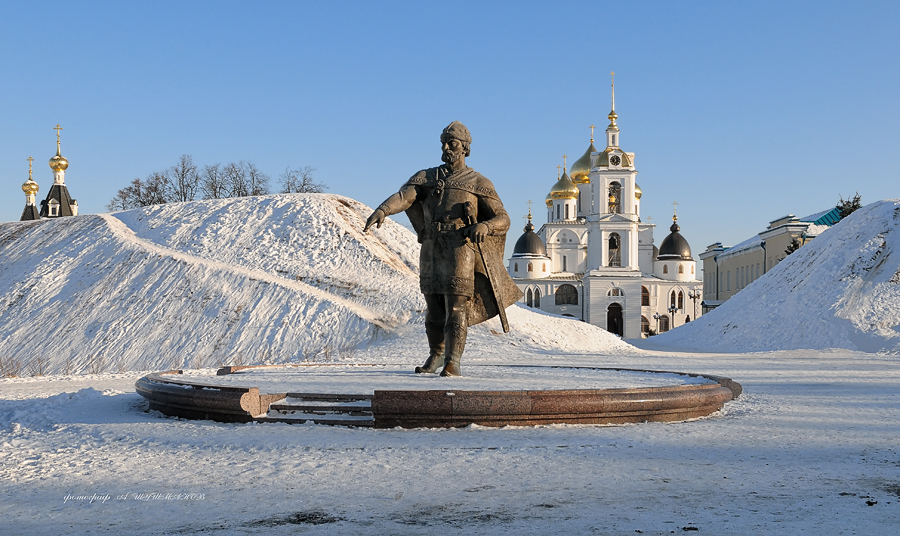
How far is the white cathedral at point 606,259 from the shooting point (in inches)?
2569

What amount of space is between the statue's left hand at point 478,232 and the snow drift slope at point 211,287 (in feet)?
42.7

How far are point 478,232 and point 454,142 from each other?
1.23m

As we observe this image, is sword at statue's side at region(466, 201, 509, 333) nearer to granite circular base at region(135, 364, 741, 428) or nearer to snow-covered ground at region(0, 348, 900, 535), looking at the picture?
granite circular base at region(135, 364, 741, 428)

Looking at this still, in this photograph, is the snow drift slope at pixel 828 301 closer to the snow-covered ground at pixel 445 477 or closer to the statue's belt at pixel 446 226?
the statue's belt at pixel 446 226

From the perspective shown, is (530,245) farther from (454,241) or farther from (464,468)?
(464,468)

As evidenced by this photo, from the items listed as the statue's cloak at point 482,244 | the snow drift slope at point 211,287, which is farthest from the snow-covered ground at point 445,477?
the snow drift slope at point 211,287

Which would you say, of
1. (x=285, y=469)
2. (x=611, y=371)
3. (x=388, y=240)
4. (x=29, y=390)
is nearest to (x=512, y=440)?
(x=285, y=469)

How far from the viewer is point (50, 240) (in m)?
31.2

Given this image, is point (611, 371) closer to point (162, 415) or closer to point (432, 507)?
point (162, 415)

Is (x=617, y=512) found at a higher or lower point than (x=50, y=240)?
lower

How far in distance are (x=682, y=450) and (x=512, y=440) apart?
1.18 m

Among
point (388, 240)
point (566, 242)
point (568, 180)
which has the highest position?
point (568, 180)

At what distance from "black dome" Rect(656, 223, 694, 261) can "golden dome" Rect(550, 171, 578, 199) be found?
35.3 ft

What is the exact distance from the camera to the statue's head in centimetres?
875
